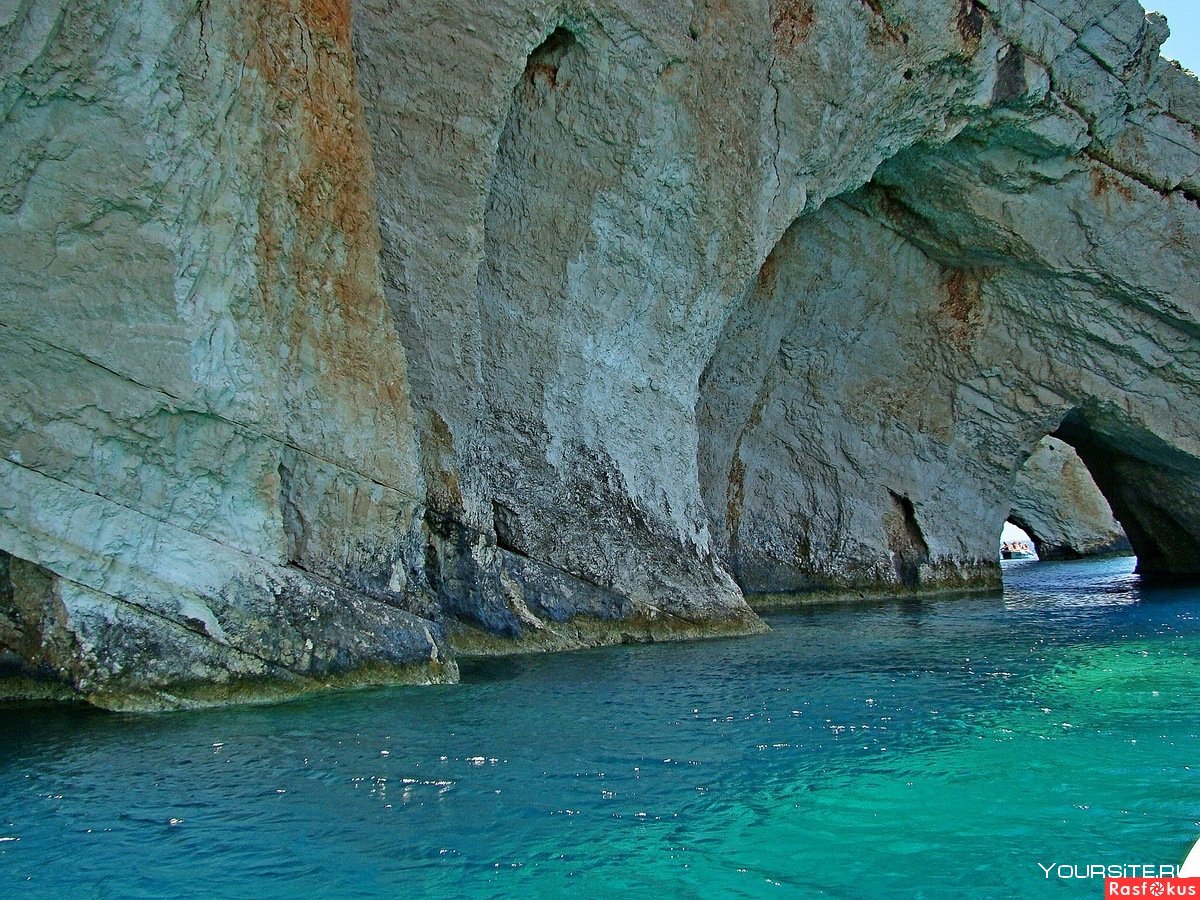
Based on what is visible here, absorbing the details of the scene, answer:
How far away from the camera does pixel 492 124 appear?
10.2 meters

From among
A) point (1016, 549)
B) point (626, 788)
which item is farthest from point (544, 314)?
point (1016, 549)

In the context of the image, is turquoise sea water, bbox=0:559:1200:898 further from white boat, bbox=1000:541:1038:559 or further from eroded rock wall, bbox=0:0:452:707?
white boat, bbox=1000:541:1038:559

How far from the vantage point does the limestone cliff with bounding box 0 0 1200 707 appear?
7.18m

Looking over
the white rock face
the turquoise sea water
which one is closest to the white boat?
the white rock face

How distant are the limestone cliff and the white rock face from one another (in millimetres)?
11708

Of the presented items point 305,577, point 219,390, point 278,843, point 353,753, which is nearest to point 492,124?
point 219,390

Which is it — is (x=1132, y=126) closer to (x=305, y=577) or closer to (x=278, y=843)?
(x=305, y=577)

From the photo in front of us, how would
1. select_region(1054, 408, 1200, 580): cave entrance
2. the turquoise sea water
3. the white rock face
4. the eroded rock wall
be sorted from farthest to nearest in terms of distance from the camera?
the white rock face
select_region(1054, 408, 1200, 580): cave entrance
the eroded rock wall
the turquoise sea water

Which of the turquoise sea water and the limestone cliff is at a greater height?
the limestone cliff

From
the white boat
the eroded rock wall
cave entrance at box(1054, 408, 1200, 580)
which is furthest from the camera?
the white boat

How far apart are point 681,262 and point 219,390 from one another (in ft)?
21.4

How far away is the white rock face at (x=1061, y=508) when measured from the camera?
33031mm

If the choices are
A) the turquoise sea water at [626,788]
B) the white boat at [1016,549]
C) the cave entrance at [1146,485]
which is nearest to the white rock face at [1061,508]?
the cave entrance at [1146,485]

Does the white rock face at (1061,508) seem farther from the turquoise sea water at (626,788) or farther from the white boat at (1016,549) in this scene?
the turquoise sea water at (626,788)
